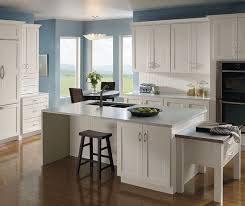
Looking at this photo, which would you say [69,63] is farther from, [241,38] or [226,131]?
[226,131]

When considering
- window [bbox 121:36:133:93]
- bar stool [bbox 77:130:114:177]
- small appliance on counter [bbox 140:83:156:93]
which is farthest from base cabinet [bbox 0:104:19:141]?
window [bbox 121:36:133:93]

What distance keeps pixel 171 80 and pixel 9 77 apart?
3.17 metres

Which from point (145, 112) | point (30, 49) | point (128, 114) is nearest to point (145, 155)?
point (145, 112)

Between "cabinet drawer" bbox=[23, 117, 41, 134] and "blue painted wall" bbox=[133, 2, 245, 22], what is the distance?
116 inches

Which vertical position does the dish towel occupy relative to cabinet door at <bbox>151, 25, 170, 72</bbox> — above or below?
below

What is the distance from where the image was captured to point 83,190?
4.52m

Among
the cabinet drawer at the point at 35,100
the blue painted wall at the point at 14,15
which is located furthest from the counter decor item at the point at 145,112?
the blue painted wall at the point at 14,15

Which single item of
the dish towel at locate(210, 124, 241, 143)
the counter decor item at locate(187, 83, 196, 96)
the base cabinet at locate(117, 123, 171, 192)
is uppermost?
the counter decor item at locate(187, 83, 196, 96)

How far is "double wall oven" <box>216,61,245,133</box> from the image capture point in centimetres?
617

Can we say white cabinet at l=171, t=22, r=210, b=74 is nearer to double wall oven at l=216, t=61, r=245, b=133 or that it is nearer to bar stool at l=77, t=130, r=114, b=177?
double wall oven at l=216, t=61, r=245, b=133

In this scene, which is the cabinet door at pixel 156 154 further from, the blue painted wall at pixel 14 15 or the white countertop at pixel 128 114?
the blue painted wall at pixel 14 15

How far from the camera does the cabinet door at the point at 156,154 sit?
4.36m

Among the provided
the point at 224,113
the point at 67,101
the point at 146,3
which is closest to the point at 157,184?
the point at 224,113

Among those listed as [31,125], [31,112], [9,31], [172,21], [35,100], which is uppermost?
[172,21]
